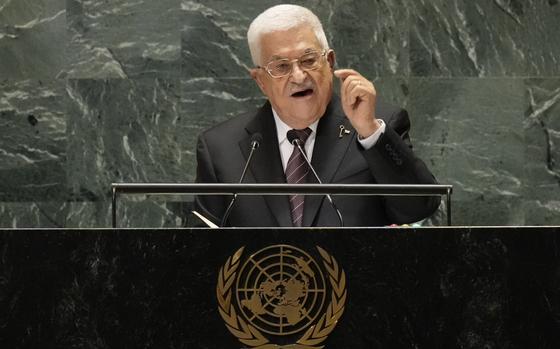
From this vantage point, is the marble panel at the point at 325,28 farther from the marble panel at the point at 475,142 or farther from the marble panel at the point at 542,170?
the marble panel at the point at 542,170

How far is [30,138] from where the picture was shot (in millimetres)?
5637

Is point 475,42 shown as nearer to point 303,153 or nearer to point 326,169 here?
point 326,169

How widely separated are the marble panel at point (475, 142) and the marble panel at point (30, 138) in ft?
5.89

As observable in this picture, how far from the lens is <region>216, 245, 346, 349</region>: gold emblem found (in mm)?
2664

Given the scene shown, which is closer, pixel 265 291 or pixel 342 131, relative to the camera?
pixel 265 291

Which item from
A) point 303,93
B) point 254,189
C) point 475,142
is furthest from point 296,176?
point 475,142

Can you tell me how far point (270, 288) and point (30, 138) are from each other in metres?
3.25

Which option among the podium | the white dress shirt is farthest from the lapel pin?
the podium

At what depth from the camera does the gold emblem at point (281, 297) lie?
8.74ft

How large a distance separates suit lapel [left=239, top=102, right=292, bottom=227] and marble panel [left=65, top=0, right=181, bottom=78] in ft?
5.11

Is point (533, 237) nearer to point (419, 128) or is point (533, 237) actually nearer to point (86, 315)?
point (86, 315)

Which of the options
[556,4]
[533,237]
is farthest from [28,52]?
[533,237]

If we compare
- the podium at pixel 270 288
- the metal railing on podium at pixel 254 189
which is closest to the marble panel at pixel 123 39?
the metal railing on podium at pixel 254 189

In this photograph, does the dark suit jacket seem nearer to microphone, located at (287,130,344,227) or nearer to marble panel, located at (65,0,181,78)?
microphone, located at (287,130,344,227)
